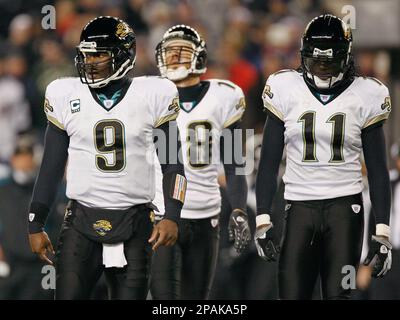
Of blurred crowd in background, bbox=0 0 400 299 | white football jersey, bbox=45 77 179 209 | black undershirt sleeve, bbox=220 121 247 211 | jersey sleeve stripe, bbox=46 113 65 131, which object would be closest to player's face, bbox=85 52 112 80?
white football jersey, bbox=45 77 179 209

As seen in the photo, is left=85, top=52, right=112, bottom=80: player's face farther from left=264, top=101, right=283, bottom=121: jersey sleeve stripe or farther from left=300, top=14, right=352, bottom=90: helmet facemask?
left=300, top=14, right=352, bottom=90: helmet facemask

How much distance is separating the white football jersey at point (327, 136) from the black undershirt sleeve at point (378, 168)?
0.14 feet

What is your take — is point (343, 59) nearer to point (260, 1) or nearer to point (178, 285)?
point (178, 285)

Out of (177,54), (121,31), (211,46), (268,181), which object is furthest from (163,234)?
(211,46)

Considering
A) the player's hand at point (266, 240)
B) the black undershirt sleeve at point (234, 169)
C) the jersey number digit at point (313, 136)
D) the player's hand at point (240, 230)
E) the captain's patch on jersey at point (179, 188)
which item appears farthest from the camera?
the black undershirt sleeve at point (234, 169)

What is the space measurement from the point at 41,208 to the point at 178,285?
3.35ft

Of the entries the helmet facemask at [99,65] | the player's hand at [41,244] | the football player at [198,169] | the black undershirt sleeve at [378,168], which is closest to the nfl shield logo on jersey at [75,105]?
the helmet facemask at [99,65]

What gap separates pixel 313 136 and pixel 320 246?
1.74 feet

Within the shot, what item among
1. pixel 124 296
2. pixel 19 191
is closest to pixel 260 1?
pixel 19 191

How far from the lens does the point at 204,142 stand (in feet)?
22.3

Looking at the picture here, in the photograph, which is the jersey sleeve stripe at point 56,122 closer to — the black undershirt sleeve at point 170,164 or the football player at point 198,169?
the black undershirt sleeve at point 170,164

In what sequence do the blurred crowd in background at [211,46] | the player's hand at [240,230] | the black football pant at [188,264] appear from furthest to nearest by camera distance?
the blurred crowd in background at [211,46] < the player's hand at [240,230] < the black football pant at [188,264]

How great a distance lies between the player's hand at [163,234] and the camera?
566 centimetres

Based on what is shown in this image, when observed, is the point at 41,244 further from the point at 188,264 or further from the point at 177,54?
the point at 177,54
